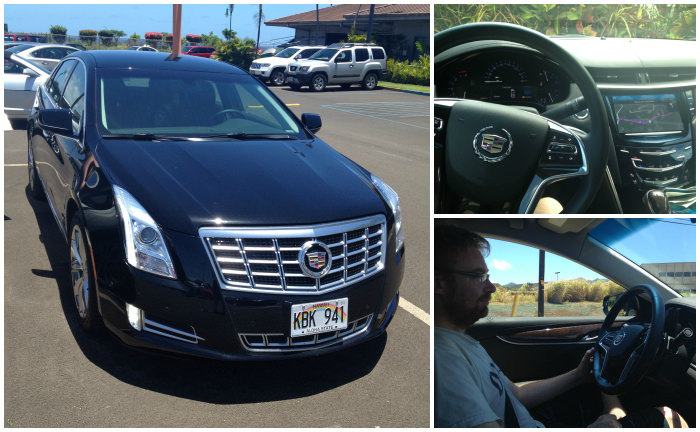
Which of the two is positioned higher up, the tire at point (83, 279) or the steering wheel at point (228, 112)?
the steering wheel at point (228, 112)

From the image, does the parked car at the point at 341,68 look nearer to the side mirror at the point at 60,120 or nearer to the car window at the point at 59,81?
the car window at the point at 59,81

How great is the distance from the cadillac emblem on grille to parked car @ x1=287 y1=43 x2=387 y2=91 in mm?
20438

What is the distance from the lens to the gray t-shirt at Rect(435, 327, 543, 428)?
1.38 meters

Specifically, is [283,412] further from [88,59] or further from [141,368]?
[88,59]

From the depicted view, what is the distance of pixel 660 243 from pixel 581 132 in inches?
11.8

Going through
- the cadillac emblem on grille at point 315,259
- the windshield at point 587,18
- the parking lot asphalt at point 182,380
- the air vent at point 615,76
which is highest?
the windshield at point 587,18

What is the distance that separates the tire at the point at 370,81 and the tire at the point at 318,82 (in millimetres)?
1681

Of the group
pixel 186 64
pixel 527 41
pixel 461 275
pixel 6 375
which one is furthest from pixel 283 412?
pixel 186 64

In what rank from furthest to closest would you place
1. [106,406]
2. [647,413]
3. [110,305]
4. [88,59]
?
[88,59], [110,305], [106,406], [647,413]

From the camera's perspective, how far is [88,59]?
4770 millimetres

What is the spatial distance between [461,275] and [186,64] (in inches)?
159

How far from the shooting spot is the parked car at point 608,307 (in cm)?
139

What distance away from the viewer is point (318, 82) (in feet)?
76.5

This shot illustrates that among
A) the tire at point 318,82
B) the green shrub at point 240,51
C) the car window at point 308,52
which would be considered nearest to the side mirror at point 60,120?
the tire at point 318,82
